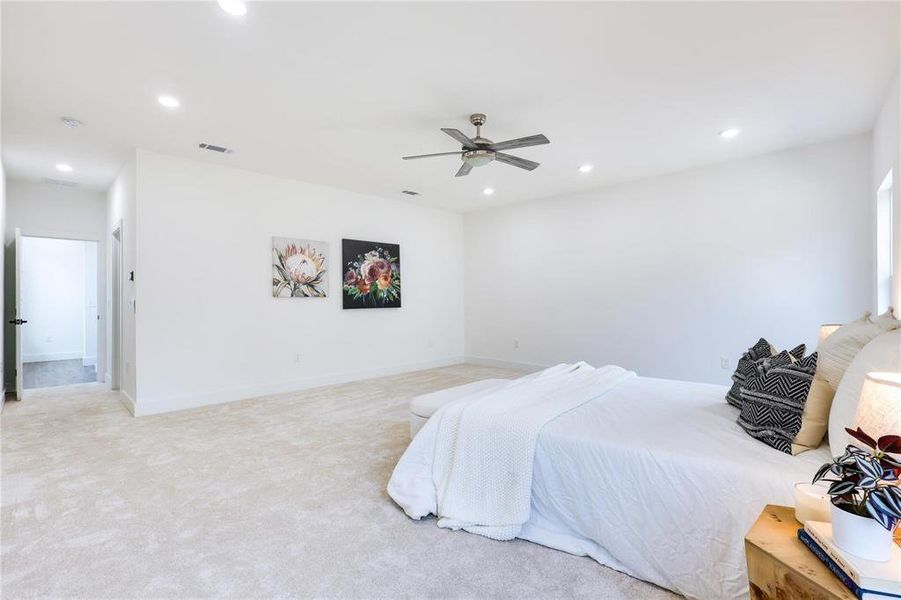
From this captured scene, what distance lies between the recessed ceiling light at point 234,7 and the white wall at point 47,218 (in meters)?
5.18

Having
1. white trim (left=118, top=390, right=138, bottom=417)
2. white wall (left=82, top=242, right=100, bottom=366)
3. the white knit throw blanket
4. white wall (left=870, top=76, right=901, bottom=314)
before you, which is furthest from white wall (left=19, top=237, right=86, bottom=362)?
white wall (left=870, top=76, right=901, bottom=314)

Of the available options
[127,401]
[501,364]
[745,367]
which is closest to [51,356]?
[127,401]

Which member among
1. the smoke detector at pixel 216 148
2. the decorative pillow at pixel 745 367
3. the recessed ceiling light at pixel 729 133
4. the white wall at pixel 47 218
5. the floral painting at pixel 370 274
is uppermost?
the recessed ceiling light at pixel 729 133

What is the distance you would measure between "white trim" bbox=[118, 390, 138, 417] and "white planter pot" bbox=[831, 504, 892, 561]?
5097 millimetres

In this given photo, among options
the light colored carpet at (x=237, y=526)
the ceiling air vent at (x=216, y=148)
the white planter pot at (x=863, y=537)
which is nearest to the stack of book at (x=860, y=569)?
the white planter pot at (x=863, y=537)

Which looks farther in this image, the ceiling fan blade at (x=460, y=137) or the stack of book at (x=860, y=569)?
the ceiling fan blade at (x=460, y=137)

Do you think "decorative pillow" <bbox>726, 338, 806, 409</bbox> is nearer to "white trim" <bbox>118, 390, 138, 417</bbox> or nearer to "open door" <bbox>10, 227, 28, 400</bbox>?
"white trim" <bbox>118, 390, 138, 417</bbox>

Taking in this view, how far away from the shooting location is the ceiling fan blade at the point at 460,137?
3.03 m

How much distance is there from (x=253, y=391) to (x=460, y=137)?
3722 millimetres

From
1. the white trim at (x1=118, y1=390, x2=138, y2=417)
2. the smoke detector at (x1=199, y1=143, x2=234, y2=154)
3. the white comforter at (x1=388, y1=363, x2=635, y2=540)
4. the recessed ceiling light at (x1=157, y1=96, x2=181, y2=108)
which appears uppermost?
the recessed ceiling light at (x1=157, y1=96, x2=181, y2=108)

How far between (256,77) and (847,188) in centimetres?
518

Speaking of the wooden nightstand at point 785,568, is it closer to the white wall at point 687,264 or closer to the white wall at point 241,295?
the white wall at point 687,264

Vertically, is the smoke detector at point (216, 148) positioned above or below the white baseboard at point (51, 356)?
above

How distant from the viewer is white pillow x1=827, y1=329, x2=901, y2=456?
4.70ft
